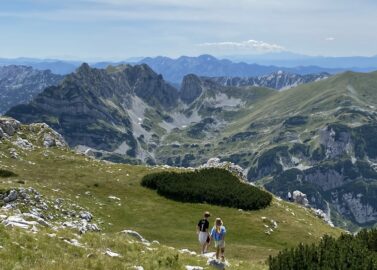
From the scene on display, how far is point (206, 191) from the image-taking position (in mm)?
68000

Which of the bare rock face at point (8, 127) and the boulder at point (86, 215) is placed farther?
the bare rock face at point (8, 127)

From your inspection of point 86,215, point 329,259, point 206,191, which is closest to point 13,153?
point 86,215

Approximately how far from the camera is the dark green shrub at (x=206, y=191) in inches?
2625

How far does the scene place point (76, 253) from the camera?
20484 millimetres

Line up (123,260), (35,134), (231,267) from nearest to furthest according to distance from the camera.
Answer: (123,260)
(231,267)
(35,134)

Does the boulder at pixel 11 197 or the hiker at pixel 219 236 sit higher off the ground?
the hiker at pixel 219 236

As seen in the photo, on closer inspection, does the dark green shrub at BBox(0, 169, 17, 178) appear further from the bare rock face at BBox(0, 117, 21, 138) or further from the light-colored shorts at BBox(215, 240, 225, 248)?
the light-colored shorts at BBox(215, 240, 225, 248)

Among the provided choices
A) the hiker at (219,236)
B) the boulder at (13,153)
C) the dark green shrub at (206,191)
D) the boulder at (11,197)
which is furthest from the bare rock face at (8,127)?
the hiker at (219,236)

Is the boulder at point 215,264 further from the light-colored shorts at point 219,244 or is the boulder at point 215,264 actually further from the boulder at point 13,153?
the boulder at point 13,153

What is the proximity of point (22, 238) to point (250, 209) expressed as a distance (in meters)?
49.1

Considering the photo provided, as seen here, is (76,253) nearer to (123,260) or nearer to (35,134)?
(123,260)

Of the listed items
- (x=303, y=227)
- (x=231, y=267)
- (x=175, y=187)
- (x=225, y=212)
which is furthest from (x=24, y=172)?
(x=231, y=267)

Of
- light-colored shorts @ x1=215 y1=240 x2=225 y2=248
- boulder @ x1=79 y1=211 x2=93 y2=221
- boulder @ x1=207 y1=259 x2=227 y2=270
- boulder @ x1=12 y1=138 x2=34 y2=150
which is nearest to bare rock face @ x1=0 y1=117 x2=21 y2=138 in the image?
boulder @ x1=12 y1=138 x2=34 y2=150

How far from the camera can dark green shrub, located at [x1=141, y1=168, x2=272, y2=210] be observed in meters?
66.7
